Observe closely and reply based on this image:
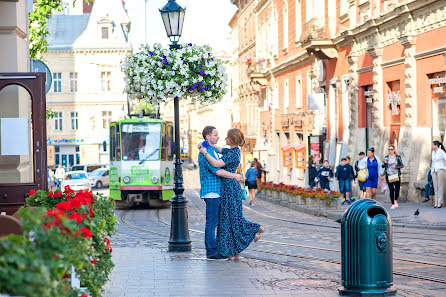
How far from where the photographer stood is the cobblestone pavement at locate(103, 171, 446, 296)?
359 inches

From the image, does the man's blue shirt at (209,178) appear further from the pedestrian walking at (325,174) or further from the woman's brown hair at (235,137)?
the pedestrian walking at (325,174)

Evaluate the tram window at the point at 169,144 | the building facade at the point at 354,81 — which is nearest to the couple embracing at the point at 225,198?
the building facade at the point at 354,81

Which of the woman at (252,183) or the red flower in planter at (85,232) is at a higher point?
the red flower in planter at (85,232)

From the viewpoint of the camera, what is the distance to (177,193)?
43.8 ft

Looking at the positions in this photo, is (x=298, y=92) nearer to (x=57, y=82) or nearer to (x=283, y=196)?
(x=283, y=196)

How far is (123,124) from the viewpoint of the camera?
2858 cm

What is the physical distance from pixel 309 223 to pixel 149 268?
32.7ft

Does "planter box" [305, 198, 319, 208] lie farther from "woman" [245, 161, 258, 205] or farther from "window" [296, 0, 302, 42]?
"window" [296, 0, 302, 42]

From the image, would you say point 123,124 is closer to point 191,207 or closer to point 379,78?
point 191,207

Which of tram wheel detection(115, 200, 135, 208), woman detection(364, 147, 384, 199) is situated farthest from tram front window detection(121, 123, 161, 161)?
woman detection(364, 147, 384, 199)

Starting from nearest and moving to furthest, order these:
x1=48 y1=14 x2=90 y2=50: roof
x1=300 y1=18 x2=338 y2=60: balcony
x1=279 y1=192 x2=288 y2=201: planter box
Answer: x1=279 y1=192 x2=288 y2=201: planter box
x1=300 y1=18 x2=338 y2=60: balcony
x1=48 y1=14 x2=90 y2=50: roof

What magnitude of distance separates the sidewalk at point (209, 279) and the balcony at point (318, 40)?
2271 centimetres

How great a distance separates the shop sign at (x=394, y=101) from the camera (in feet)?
87.2

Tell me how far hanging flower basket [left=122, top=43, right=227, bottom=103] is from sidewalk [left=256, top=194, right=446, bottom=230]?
6.47m
